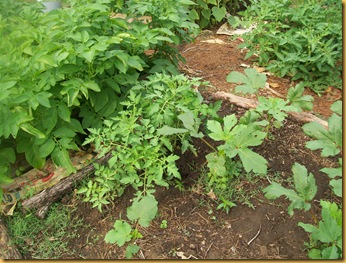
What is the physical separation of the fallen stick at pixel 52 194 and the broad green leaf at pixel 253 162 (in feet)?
3.71

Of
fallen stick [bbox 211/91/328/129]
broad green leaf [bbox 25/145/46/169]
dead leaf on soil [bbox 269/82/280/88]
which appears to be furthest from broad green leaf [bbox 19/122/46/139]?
dead leaf on soil [bbox 269/82/280/88]

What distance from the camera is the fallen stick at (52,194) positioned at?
2762mm

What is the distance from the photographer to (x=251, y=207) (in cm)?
258

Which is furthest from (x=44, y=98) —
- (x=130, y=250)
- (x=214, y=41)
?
(x=214, y=41)

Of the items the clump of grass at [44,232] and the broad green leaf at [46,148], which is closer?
the clump of grass at [44,232]

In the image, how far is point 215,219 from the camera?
2.55 metres

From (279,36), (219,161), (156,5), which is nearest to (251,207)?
(219,161)

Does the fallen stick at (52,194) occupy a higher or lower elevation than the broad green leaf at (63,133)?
lower

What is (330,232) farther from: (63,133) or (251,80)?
(63,133)

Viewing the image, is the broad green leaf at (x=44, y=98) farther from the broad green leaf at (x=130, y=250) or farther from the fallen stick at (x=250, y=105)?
the fallen stick at (x=250, y=105)

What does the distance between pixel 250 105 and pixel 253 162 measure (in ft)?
3.48

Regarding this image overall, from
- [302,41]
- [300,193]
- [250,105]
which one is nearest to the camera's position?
[300,193]

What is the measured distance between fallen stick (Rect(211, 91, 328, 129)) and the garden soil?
0.26 feet

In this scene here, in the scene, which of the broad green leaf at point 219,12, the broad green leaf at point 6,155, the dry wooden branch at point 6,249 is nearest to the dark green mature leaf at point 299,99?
the broad green leaf at point 6,155
